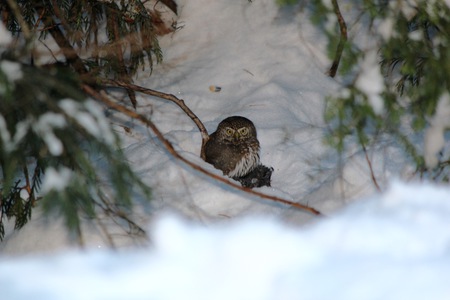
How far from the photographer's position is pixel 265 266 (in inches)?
87.4

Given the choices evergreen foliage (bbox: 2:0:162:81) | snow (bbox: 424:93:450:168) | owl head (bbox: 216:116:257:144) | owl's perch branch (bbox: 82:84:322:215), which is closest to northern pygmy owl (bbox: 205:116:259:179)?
owl head (bbox: 216:116:257:144)

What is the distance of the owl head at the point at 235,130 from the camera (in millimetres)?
4848

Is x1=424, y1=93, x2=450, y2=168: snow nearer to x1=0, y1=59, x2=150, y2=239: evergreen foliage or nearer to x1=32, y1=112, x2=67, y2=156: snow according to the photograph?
x1=0, y1=59, x2=150, y2=239: evergreen foliage

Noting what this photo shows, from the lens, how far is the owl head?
4848 mm

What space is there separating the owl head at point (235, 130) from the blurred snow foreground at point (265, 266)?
2371 mm

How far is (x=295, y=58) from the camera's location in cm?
600

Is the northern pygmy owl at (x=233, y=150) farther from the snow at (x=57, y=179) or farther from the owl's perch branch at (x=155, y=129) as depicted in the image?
the snow at (x=57, y=179)

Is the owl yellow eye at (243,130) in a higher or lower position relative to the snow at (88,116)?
higher

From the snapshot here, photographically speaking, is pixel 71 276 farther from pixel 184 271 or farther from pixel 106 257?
pixel 184 271

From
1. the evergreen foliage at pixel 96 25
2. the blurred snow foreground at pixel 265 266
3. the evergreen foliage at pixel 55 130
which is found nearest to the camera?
the blurred snow foreground at pixel 265 266

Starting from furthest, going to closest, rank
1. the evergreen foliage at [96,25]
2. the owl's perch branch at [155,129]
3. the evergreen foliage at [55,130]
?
the evergreen foliage at [96,25]
the owl's perch branch at [155,129]
the evergreen foliage at [55,130]

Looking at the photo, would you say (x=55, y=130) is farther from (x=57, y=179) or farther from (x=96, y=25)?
(x=96, y=25)

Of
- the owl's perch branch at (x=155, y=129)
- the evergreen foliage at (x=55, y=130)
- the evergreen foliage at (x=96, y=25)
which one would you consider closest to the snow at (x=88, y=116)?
the evergreen foliage at (x=55, y=130)

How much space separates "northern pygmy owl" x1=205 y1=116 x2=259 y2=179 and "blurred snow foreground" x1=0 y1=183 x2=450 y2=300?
237cm
